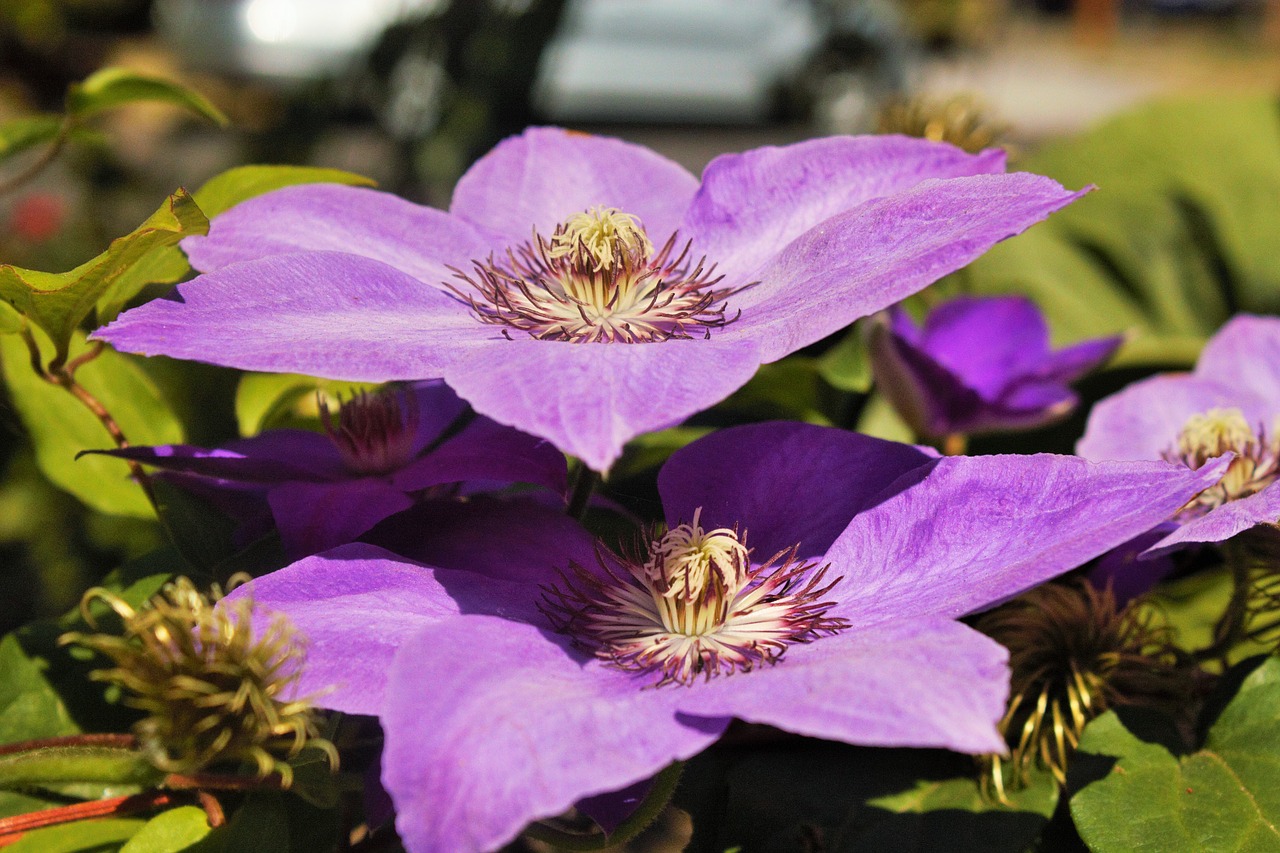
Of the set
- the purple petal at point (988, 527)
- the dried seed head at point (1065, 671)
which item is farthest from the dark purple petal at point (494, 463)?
the dried seed head at point (1065, 671)

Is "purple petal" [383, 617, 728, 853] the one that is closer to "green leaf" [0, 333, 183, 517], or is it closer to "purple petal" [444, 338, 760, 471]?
"purple petal" [444, 338, 760, 471]

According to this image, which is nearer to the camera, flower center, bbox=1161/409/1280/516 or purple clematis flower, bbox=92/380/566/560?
purple clematis flower, bbox=92/380/566/560

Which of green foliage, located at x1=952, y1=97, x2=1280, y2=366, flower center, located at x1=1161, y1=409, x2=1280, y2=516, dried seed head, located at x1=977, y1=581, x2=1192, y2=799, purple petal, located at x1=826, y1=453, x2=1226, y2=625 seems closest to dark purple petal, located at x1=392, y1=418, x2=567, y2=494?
purple petal, located at x1=826, y1=453, x2=1226, y2=625

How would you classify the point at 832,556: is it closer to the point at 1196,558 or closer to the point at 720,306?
the point at 720,306

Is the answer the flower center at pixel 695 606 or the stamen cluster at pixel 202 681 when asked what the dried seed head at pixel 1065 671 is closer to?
the flower center at pixel 695 606

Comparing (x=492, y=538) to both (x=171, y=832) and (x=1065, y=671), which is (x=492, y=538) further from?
(x=1065, y=671)

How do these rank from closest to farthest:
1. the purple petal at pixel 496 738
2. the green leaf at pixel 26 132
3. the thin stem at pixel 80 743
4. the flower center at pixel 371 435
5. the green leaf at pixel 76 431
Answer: the purple petal at pixel 496 738 → the thin stem at pixel 80 743 → the flower center at pixel 371 435 → the green leaf at pixel 76 431 → the green leaf at pixel 26 132

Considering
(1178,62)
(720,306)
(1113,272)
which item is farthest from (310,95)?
(1178,62)

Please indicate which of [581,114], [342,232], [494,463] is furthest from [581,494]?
[581,114]
